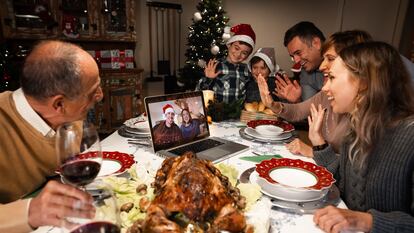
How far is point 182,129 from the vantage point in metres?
1.52

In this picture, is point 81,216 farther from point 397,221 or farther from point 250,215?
point 397,221

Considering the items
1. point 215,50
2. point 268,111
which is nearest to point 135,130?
point 268,111

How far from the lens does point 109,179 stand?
1.07 metres

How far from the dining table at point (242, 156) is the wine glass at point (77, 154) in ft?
0.58

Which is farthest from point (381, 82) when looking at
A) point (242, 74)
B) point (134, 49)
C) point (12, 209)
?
point (134, 49)

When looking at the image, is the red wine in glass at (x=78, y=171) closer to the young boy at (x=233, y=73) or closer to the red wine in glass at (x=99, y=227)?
the red wine in glass at (x=99, y=227)

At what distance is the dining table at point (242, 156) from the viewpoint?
2.97 ft

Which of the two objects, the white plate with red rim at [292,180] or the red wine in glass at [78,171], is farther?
the white plate with red rim at [292,180]

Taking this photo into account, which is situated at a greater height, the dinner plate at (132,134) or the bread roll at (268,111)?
the bread roll at (268,111)

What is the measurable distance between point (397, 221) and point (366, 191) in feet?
0.82

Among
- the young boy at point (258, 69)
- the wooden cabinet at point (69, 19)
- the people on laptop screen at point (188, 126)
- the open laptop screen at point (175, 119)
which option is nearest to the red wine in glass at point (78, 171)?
the open laptop screen at point (175, 119)

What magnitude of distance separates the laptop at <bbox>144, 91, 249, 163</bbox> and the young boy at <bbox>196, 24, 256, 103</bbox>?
4.99ft

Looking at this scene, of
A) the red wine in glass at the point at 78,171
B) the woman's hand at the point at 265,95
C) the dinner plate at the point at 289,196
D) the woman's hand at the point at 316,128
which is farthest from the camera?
the woman's hand at the point at 265,95

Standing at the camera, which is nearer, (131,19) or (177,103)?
(177,103)
